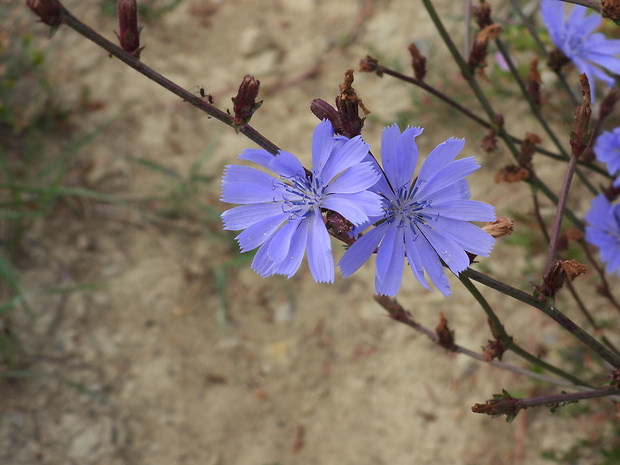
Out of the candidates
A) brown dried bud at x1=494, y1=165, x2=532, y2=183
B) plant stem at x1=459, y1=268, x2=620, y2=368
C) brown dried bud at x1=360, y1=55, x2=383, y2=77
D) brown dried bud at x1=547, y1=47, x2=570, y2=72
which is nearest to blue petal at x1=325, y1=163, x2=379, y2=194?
plant stem at x1=459, y1=268, x2=620, y2=368

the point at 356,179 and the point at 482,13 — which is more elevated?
the point at 482,13

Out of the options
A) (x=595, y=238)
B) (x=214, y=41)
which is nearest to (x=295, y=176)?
(x=595, y=238)

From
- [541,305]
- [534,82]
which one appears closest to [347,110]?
[541,305]

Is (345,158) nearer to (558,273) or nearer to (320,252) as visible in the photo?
(320,252)

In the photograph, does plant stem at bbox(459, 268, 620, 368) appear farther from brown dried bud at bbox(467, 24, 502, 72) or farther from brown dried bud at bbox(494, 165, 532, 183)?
brown dried bud at bbox(467, 24, 502, 72)

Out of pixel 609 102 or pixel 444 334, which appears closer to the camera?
pixel 444 334

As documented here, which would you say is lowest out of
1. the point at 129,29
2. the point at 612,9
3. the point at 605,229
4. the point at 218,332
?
the point at 129,29

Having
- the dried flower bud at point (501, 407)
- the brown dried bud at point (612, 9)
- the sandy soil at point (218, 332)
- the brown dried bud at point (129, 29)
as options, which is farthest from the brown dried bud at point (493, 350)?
the sandy soil at point (218, 332)
